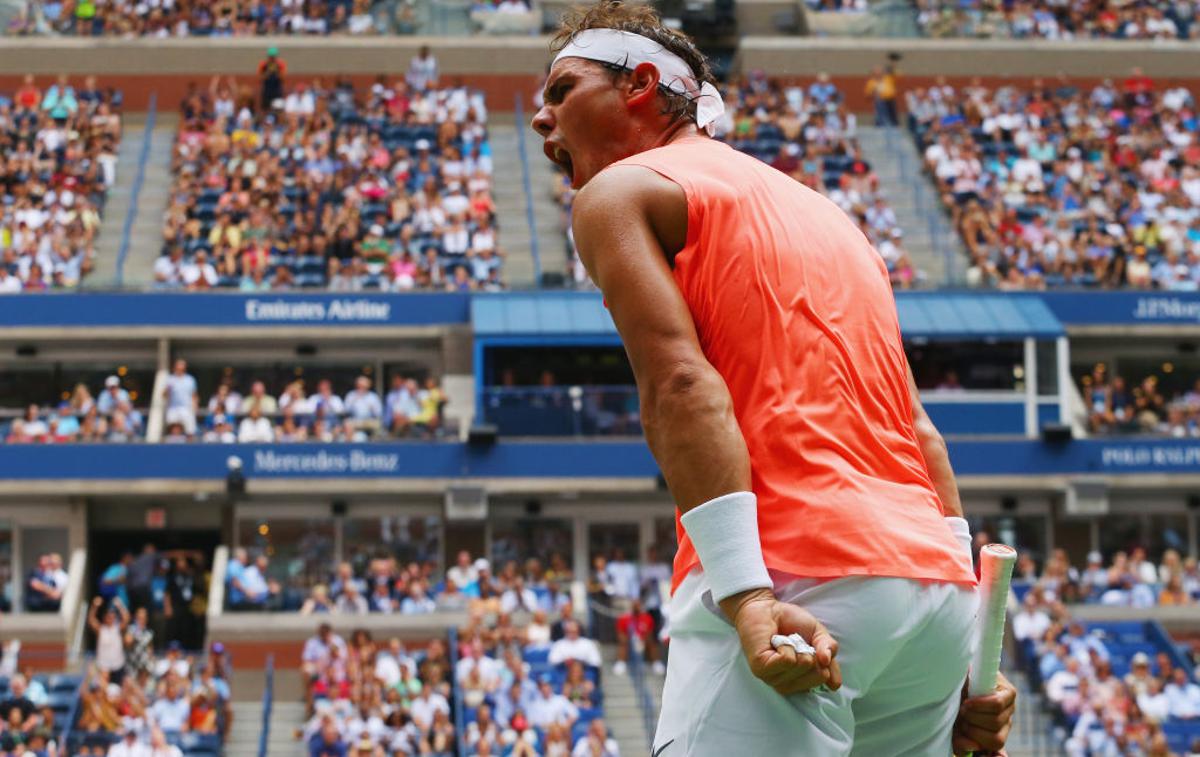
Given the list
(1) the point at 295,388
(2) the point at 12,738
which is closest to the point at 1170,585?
(1) the point at 295,388

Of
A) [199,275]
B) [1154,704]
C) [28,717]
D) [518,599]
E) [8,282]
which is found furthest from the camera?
[199,275]

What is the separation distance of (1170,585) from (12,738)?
49.7 feet

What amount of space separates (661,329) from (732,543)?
1.16ft

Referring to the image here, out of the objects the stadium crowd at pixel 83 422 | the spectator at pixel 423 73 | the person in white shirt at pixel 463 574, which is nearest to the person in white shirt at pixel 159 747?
the person in white shirt at pixel 463 574

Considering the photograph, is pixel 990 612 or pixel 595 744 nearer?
pixel 990 612

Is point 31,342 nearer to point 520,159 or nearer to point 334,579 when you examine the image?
point 334,579

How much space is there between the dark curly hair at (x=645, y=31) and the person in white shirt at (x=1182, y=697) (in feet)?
65.0

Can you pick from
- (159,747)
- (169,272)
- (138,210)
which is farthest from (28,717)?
(138,210)

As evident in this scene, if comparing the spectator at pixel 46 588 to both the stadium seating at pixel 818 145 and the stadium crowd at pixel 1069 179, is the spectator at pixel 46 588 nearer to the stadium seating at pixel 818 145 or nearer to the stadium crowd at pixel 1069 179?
the stadium seating at pixel 818 145

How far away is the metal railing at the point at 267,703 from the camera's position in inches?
870

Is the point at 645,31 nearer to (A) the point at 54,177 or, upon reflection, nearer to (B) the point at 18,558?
(B) the point at 18,558

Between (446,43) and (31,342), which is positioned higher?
(446,43)

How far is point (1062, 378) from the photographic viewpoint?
28453 mm

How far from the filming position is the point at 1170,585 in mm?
25953
